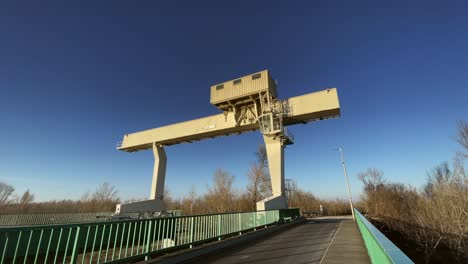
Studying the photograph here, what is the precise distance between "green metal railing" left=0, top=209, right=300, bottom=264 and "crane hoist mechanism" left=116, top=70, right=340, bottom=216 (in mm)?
6826

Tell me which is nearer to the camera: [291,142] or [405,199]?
[291,142]

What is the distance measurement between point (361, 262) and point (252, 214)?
6993 millimetres

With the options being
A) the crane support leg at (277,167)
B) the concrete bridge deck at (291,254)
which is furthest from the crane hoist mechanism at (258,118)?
the concrete bridge deck at (291,254)

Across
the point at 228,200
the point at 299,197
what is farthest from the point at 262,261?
the point at 299,197

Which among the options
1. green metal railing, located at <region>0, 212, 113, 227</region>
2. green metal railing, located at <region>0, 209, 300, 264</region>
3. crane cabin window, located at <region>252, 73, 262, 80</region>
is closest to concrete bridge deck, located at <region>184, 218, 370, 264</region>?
green metal railing, located at <region>0, 209, 300, 264</region>

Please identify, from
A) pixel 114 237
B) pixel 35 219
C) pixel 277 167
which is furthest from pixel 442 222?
pixel 35 219

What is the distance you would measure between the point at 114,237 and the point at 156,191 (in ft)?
60.8

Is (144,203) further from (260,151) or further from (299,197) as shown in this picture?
(299,197)

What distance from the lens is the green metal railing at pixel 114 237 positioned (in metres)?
3.99

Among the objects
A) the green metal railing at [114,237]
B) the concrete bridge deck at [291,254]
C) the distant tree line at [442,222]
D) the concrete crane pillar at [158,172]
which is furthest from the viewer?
the concrete crane pillar at [158,172]

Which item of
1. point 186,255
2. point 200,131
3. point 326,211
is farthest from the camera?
point 326,211

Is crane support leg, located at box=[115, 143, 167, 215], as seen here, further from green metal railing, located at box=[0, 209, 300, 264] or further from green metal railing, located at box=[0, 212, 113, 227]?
green metal railing, located at box=[0, 209, 300, 264]

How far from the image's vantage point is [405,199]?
88.7ft

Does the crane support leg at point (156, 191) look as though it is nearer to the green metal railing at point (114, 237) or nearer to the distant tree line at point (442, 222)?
the green metal railing at point (114, 237)
